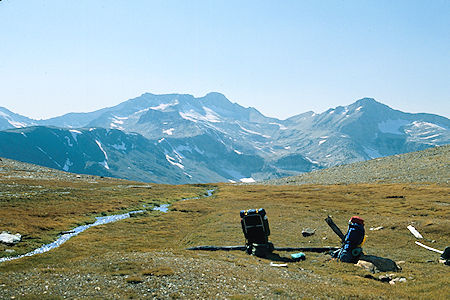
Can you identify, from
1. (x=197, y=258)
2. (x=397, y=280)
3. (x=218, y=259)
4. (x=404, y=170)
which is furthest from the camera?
(x=404, y=170)

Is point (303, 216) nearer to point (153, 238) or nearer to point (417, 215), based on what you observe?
point (417, 215)

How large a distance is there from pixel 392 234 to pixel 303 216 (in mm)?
17818

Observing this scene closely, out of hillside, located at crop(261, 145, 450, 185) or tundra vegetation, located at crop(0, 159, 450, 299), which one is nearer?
tundra vegetation, located at crop(0, 159, 450, 299)

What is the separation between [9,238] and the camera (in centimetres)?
4097

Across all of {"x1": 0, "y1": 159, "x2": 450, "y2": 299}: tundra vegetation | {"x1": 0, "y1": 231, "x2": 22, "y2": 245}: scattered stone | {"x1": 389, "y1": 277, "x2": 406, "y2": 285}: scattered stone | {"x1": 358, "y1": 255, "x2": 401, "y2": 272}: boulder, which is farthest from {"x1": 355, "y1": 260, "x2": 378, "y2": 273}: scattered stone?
{"x1": 0, "y1": 231, "x2": 22, "y2": 245}: scattered stone

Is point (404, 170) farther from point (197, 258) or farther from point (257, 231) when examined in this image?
point (197, 258)

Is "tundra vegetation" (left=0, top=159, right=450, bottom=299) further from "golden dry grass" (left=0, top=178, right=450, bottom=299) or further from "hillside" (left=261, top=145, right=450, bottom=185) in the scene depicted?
"hillside" (left=261, top=145, right=450, bottom=185)

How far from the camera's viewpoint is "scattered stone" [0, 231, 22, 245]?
3988 cm

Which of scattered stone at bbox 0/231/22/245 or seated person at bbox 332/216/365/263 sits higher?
seated person at bbox 332/216/365/263

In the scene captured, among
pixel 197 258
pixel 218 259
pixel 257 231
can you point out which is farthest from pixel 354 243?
pixel 197 258

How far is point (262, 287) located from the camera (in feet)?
64.7

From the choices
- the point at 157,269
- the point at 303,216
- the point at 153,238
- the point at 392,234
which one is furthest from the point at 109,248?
the point at 392,234

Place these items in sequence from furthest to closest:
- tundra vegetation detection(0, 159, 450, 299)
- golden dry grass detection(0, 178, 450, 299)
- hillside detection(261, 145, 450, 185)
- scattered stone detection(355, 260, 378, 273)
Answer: hillside detection(261, 145, 450, 185), scattered stone detection(355, 260, 378, 273), golden dry grass detection(0, 178, 450, 299), tundra vegetation detection(0, 159, 450, 299)

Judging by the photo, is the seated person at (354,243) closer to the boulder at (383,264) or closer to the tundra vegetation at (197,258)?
the boulder at (383,264)
